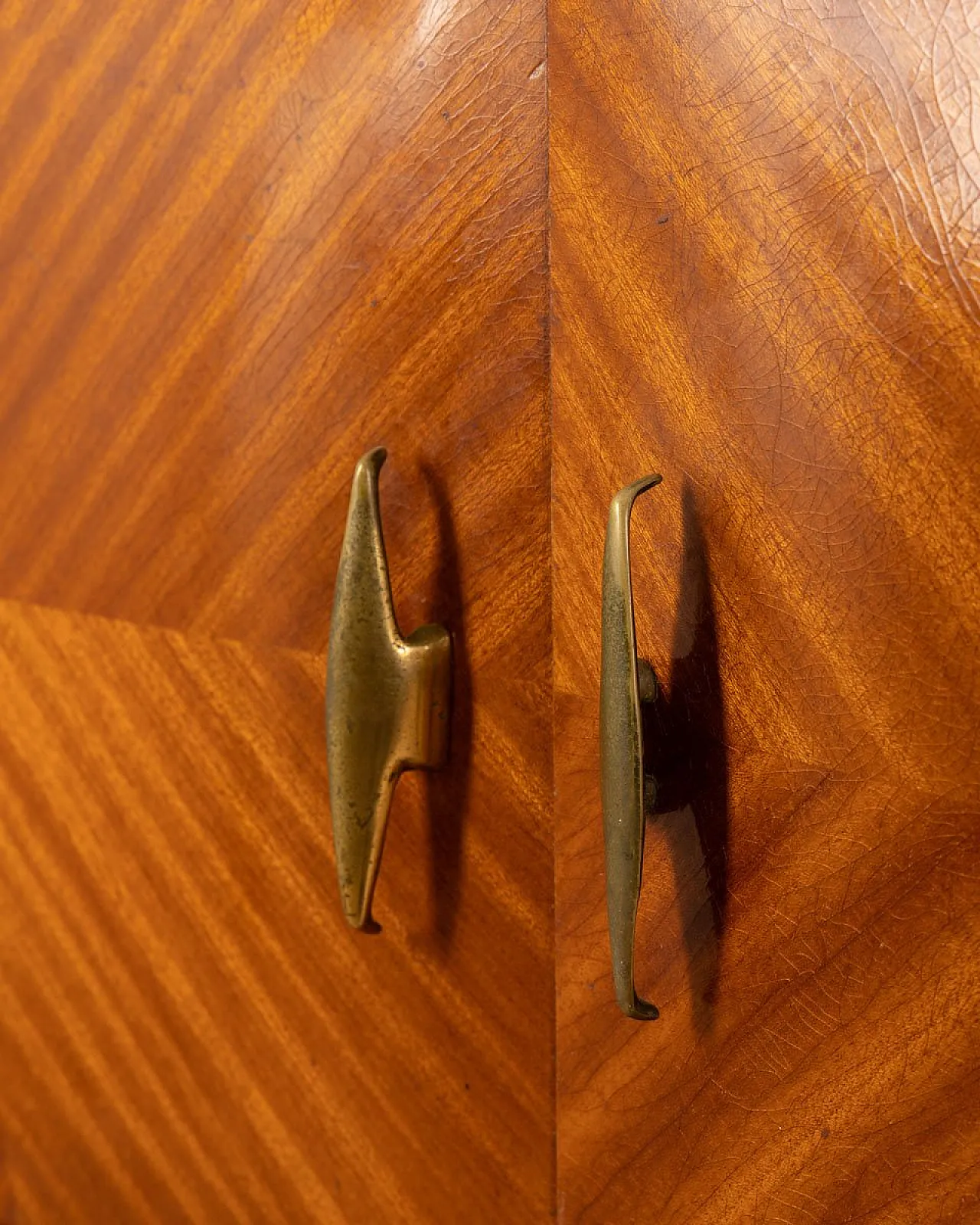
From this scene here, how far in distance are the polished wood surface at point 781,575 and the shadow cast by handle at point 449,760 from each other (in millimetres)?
40

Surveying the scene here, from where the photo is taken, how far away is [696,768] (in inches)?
13.3

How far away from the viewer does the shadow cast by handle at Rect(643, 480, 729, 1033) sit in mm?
330

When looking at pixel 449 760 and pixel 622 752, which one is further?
pixel 449 760

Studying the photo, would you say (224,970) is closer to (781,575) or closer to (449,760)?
(449,760)

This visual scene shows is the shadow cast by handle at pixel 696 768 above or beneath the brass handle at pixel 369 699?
beneath

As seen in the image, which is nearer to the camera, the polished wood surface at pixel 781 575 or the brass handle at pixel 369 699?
the polished wood surface at pixel 781 575

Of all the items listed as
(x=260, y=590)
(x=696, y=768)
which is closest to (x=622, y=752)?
(x=696, y=768)

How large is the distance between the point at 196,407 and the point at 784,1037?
32 cm

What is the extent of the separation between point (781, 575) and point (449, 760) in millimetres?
151

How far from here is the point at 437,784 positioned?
426 mm

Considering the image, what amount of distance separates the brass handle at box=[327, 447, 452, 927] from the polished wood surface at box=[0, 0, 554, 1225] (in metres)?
0.01

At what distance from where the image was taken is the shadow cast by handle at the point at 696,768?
1.08 feet

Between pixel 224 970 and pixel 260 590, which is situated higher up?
pixel 260 590

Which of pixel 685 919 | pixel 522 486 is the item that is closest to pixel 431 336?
pixel 522 486
